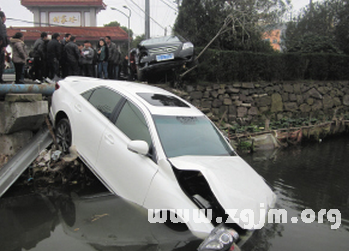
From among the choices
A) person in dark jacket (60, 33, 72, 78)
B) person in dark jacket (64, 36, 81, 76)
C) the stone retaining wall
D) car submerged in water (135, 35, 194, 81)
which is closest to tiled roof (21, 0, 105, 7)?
the stone retaining wall

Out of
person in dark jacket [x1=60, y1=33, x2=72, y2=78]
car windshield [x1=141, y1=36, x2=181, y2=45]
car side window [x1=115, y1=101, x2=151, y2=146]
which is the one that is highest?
car windshield [x1=141, y1=36, x2=181, y2=45]

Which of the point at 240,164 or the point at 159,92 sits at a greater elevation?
the point at 159,92

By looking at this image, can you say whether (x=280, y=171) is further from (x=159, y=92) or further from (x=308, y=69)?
(x=308, y=69)

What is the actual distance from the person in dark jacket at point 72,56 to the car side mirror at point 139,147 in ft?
20.2

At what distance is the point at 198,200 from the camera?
348 cm

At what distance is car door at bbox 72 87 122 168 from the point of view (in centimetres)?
462

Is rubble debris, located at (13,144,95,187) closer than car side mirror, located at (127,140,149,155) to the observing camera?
No

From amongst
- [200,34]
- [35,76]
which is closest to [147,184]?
[35,76]

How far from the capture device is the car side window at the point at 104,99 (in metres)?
4.77

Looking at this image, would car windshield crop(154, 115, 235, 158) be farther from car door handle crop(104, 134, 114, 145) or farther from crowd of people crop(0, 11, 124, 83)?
crowd of people crop(0, 11, 124, 83)

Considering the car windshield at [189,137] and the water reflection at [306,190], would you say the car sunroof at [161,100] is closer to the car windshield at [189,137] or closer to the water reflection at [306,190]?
the car windshield at [189,137]

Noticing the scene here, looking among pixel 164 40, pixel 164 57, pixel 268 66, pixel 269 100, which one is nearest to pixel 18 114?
pixel 164 57

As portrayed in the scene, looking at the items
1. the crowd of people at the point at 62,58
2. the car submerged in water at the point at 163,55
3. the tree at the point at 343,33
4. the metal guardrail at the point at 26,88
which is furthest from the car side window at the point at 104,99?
the tree at the point at 343,33

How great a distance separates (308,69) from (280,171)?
32.2ft
